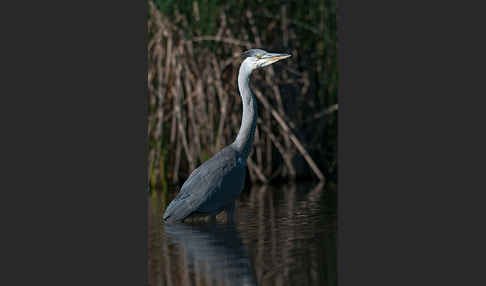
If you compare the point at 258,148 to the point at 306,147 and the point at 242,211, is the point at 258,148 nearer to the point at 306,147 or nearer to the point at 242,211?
the point at 306,147

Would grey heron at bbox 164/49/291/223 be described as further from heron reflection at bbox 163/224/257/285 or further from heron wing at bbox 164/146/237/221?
heron reflection at bbox 163/224/257/285

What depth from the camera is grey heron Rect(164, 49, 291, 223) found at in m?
6.20

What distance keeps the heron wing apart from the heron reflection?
0.43 feet

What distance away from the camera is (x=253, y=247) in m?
5.54

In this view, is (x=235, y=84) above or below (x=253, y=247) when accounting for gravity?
above

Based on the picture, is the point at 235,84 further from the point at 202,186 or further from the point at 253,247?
the point at 253,247

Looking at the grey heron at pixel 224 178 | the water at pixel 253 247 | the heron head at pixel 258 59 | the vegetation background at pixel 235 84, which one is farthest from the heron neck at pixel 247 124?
the vegetation background at pixel 235 84

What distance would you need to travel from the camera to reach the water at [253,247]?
16.2ft

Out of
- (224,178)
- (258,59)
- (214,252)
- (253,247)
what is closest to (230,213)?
(224,178)

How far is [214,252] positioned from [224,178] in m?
0.96

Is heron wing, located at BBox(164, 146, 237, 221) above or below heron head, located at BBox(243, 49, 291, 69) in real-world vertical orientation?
below

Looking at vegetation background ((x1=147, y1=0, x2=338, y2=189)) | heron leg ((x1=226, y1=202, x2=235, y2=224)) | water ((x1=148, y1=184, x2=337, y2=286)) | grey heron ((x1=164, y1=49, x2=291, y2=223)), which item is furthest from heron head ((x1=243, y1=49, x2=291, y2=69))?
vegetation background ((x1=147, y1=0, x2=338, y2=189))

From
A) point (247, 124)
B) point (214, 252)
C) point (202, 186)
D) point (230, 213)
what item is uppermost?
point (247, 124)

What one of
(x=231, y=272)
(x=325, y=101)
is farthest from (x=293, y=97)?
(x=231, y=272)
